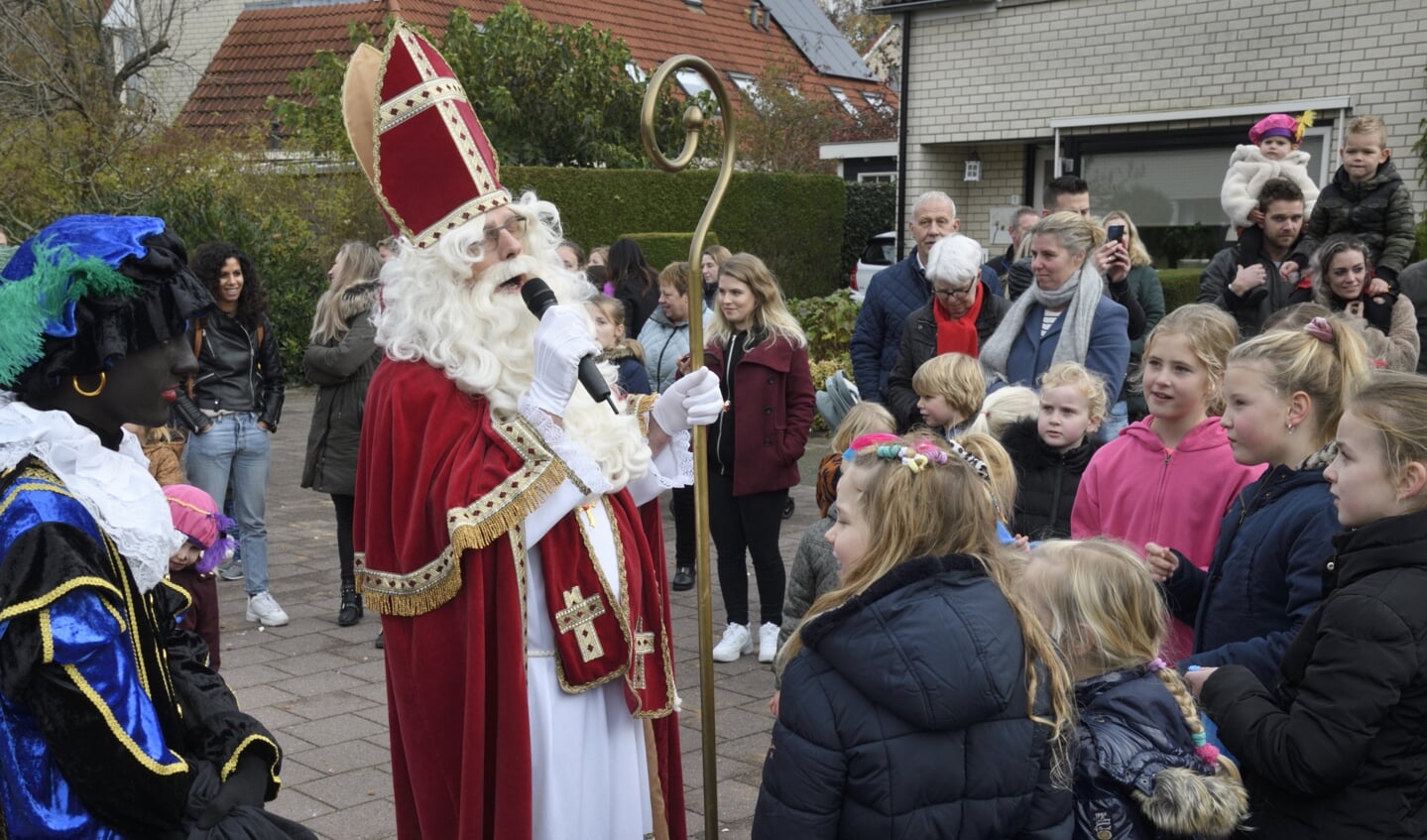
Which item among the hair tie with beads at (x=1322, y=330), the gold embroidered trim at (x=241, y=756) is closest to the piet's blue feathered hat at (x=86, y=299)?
the gold embroidered trim at (x=241, y=756)

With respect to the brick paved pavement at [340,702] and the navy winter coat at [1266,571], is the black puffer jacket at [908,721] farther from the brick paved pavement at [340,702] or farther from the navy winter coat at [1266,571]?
the brick paved pavement at [340,702]

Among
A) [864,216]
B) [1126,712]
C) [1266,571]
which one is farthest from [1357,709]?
[864,216]

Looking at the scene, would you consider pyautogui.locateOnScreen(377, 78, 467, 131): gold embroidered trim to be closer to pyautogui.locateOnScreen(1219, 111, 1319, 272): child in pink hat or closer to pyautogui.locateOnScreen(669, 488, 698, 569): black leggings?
pyautogui.locateOnScreen(669, 488, 698, 569): black leggings

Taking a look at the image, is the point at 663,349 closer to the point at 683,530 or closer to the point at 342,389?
the point at 683,530

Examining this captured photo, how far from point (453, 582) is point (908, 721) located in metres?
1.25

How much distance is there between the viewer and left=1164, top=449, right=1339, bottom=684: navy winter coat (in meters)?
2.85

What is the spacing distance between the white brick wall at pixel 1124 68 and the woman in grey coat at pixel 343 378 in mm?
10913

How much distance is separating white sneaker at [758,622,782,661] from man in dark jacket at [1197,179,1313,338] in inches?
105

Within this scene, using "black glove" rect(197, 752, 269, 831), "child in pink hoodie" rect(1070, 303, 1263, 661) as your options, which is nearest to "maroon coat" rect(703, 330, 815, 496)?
"child in pink hoodie" rect(1070, 303, 1263, 661)

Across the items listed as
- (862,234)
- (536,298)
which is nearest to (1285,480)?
(536,298)

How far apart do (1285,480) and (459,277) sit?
212cm

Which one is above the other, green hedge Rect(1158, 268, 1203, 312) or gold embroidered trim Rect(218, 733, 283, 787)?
green hedge Rect(1158, 268, 1203, 312)

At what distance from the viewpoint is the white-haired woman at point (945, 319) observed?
5805mm

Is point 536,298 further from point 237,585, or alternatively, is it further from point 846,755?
point 237,585
